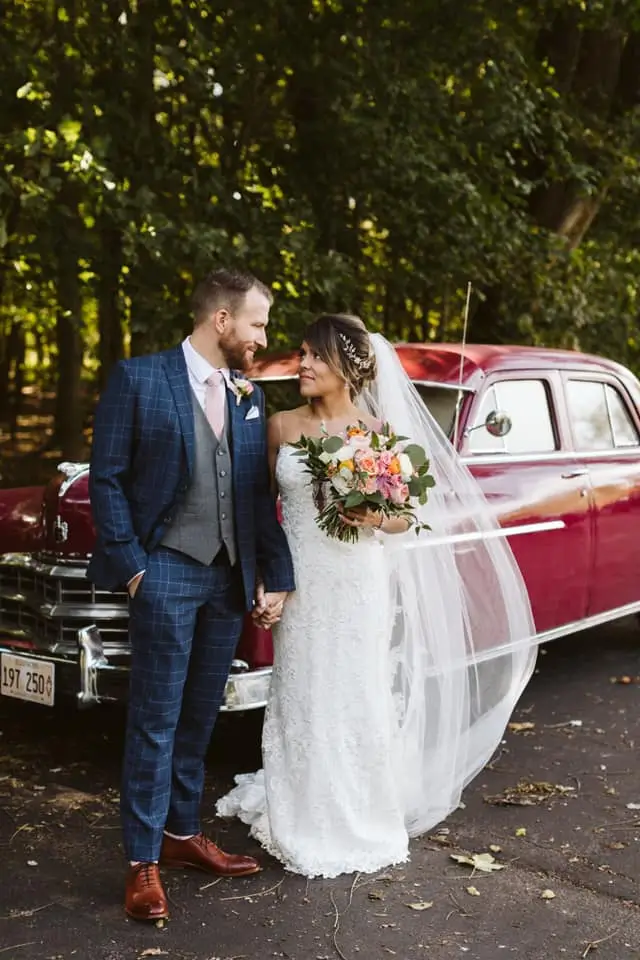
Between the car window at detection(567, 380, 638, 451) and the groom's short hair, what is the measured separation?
311cm

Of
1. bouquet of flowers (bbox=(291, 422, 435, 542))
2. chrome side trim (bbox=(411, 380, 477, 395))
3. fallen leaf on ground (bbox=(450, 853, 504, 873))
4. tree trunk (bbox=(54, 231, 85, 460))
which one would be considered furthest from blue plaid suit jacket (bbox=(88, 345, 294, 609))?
tree trunk (bbox=(54, 231, 85, 460))

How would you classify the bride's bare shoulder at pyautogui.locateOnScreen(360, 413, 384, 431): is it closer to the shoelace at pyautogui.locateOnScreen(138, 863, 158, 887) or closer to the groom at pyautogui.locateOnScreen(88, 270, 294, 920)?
the groom at pyautogui.locateOnScreen(88, 270, 294, 920)

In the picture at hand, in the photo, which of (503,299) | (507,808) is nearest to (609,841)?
(507,808)

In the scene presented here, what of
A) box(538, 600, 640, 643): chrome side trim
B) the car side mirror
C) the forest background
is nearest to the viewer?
the car side mirror

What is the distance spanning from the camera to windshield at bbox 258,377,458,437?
18.4ft

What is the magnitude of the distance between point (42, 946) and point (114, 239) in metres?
5.61

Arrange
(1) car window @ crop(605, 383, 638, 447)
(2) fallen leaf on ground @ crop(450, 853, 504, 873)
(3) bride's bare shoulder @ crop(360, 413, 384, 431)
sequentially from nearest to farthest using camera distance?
1. (2) fallen leaf on ground @ crop(450, 853, 504, 873)
2. (3) bride's bare shoulder @ crop(360, 413, 384, 431)
3. (1) car window @ crop(605, 383, 638, 447)

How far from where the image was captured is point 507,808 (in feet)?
15.6

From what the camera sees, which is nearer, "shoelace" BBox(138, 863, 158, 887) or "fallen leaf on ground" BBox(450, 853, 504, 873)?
"shoelace" BBox(138, 863, 158, 887)

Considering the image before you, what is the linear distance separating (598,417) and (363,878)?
139 inches

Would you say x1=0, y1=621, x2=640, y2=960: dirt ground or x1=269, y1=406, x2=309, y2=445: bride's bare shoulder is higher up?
x1=269, y1=406, x2=309, y2=445: bride's bare shoulder

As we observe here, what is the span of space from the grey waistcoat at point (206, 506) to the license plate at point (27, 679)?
1386 millimetres

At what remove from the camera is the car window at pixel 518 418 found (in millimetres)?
5680

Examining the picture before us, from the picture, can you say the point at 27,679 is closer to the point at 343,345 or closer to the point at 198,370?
the point at 198,370
